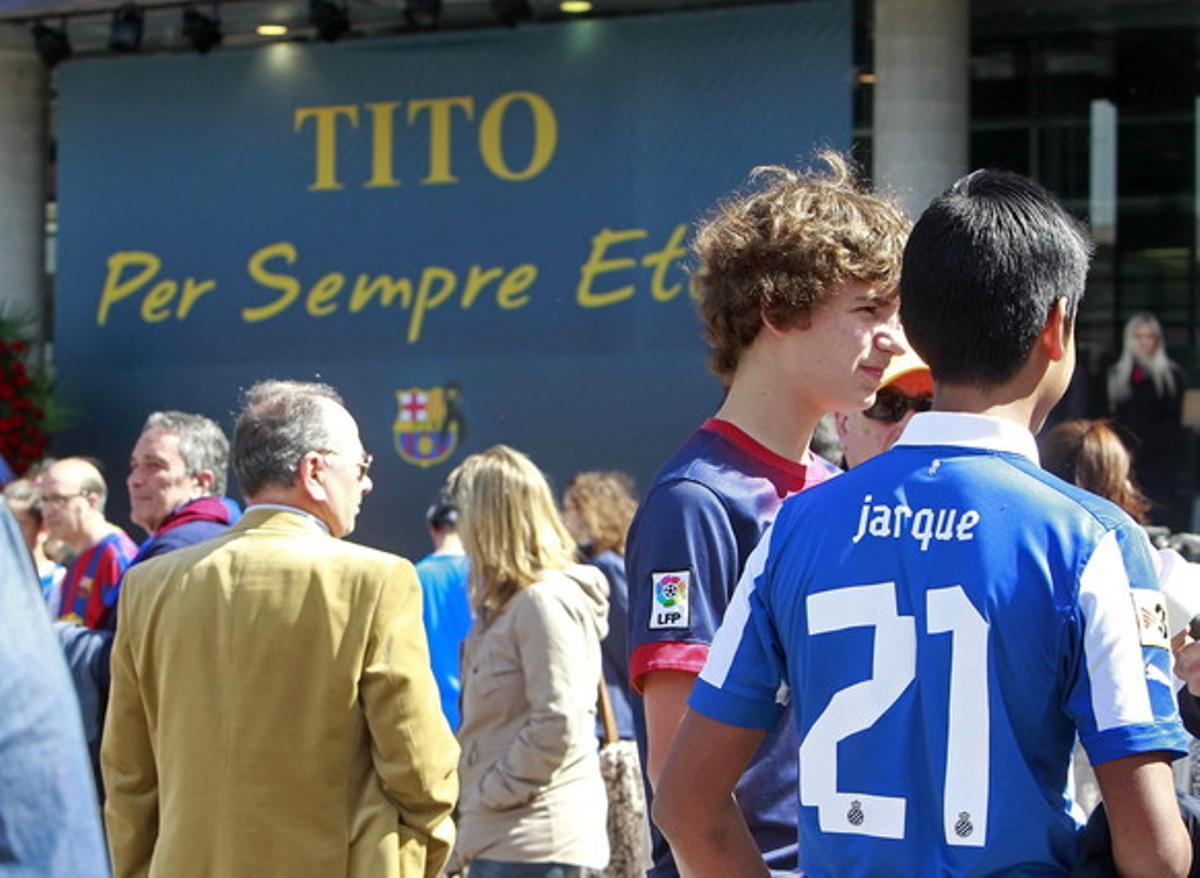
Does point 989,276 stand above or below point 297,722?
above

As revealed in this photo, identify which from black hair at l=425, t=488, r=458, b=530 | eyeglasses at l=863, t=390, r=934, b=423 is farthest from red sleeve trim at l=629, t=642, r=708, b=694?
black hair at l=425, t=488, r=458, b=530

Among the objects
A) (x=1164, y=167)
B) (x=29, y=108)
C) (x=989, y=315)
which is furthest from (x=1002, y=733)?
(x=29, y=108)

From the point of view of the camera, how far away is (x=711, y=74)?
37.3 feet

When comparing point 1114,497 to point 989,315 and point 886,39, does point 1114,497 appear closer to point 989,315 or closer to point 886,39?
point 989,315

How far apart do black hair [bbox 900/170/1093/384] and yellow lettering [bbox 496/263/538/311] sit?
9.88m

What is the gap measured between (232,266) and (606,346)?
2781 mm

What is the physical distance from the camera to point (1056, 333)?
203 centimetres

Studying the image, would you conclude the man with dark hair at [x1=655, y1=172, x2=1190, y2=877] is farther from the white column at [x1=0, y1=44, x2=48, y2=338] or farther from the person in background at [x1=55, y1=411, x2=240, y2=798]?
the white column at [x1=0, y1=44, x2=48, y2=338]

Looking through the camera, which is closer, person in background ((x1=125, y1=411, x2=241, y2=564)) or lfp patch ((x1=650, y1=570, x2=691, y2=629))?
lfp patch ((x1=650, y1=570, x2=691, y2=629))

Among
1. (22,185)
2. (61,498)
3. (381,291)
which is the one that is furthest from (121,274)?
(61,498)

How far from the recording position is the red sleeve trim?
2.42 m

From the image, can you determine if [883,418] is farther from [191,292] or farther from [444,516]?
[191,292]

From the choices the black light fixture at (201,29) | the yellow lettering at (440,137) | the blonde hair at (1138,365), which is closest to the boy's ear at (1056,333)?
the blonde hair at (1138,365)

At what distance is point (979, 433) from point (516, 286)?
10.0m
